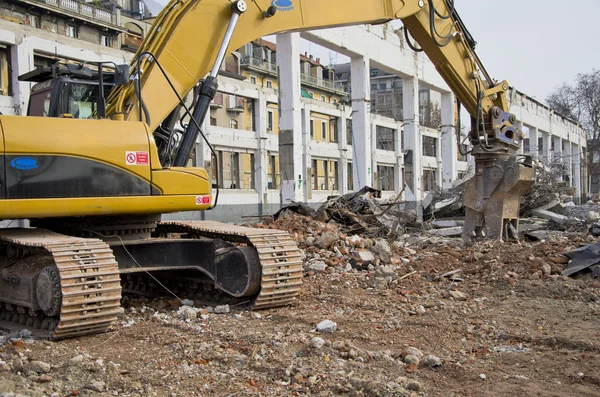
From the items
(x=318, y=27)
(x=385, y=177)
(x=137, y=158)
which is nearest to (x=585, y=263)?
(x=318, y=27)

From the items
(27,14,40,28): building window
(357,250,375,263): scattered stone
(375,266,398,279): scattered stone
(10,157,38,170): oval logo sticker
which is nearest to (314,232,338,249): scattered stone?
(357,250,375,263): scattered stone

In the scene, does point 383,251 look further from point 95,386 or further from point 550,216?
point 550,216

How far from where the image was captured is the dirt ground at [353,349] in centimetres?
407

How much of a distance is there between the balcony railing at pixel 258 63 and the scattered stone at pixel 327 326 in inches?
1839

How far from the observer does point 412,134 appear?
2481 centimetres

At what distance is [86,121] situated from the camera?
5.81 meters

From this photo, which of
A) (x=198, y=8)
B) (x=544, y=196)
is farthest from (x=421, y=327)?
(x=544, y=196)

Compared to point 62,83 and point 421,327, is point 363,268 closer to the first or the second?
point 421,327

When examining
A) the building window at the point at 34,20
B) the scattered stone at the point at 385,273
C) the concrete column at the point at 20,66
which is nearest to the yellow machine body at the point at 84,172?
the scattered stone at the point at 385,273

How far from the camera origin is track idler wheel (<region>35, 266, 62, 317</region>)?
5.31 m

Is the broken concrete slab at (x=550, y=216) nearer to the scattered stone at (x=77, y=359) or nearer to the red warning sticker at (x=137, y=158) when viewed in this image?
the red warning sticker at (x=137, y=158)

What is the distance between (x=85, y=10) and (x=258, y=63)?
52.2ft

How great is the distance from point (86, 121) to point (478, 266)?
533 cm

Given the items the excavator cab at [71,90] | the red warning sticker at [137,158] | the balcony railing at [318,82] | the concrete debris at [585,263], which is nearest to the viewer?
the red warning sticker at [137,158]
